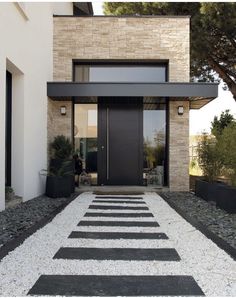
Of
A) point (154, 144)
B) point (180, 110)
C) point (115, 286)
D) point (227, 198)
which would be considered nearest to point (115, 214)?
point (227, 198)

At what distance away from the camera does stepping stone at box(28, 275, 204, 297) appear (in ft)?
9.58

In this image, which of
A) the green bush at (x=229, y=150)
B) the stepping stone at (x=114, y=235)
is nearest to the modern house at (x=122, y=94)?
the green bush at (x=229, y=150)

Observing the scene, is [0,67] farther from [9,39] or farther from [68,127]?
[68,127]

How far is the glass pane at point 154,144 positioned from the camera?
11.0m

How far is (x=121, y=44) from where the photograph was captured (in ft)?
35.1

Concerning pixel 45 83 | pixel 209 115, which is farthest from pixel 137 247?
pixel 209 115

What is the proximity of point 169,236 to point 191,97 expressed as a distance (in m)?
5.82

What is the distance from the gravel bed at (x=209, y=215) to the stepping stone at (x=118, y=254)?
3.06 feet

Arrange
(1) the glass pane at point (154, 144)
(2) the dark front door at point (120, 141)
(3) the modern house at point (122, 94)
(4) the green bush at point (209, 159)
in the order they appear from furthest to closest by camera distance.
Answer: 1. (1) the glass pane at point (154, 144)
2. (2) the dark front door at point (120, 141)
3. (3) the modern house at point (122, 94)
4. (4) the green bush at point (209, 159)

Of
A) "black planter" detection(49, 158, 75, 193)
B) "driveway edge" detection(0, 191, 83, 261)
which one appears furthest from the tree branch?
"driveway edge" detection(0, 191, 83, 261)

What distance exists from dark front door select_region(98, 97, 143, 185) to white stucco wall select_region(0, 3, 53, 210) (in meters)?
1.85

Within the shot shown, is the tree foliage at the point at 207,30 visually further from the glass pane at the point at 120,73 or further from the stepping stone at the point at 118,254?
Answer: the stepping stone at the point at 118,254

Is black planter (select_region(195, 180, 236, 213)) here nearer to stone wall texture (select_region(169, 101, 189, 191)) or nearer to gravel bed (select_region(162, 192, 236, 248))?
gravel bed (select_region(162, 192, 236, 248))

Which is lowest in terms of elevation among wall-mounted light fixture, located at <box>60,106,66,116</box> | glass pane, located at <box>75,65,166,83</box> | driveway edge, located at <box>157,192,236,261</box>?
driveway edge, located at <box>157,192,236,261</box>
